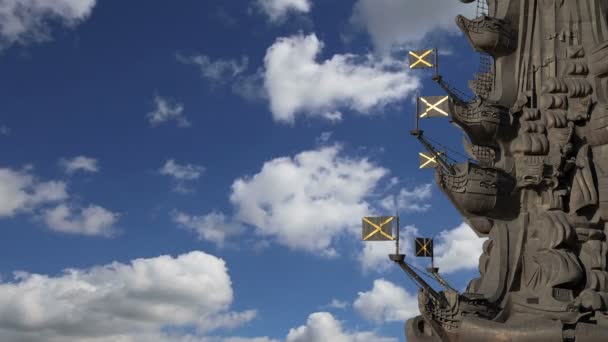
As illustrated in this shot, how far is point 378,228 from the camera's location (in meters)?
23.0

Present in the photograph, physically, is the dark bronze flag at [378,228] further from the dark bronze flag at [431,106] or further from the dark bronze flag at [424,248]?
the dark bronze flag at [431,106]

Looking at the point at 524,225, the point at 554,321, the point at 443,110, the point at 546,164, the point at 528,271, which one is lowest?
the point at 554,321

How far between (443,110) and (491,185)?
659 cm

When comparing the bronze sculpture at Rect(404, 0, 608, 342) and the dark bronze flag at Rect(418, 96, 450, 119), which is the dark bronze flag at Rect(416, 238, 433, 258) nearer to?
the bronze sculpture at Rect(404, 0, 608, 342)

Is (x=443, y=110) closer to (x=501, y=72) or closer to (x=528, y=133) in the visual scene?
(x=501, y=72)

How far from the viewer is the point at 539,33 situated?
24.9 metres

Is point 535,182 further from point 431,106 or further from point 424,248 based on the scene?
point 431,106

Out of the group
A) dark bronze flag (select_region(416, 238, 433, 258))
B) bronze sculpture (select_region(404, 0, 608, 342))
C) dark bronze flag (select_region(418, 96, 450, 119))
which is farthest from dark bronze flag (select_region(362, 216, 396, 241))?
dark bronze flag (select_region(418, 96, 450, 119))

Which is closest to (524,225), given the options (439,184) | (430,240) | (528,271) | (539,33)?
(528,271)

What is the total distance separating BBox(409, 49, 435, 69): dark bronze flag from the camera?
28.3m

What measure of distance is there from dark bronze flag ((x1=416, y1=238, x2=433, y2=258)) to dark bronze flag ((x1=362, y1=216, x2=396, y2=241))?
13.1 ft

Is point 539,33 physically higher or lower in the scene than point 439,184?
higher

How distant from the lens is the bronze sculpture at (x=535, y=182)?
20.4 metres

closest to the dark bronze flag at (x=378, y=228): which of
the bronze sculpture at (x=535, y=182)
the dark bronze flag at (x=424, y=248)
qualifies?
the bronze sculpture at (x=535, y=182)
